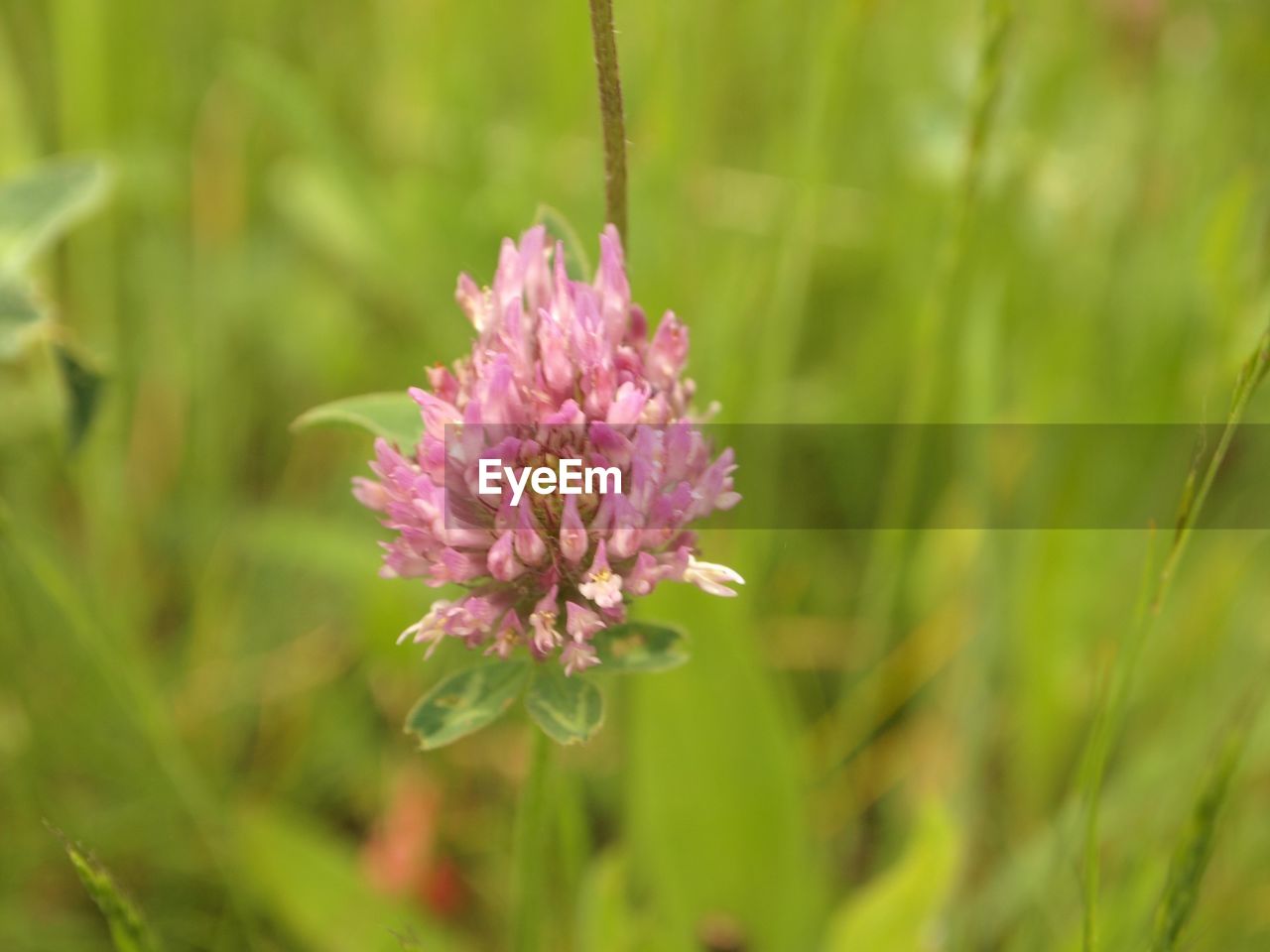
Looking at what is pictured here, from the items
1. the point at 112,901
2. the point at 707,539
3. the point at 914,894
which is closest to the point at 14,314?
the point at 112,901

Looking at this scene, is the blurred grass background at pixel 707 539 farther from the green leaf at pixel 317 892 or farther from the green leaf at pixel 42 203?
the green leaf at pixel 42 203

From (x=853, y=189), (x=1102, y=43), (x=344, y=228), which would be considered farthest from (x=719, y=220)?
(x=1102, y=43)

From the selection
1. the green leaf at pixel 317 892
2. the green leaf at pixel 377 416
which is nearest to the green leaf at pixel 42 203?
the green leaf at pixel 377 416

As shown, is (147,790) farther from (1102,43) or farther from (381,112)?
(1102,43)

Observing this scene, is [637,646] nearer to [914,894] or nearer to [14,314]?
[914,894]

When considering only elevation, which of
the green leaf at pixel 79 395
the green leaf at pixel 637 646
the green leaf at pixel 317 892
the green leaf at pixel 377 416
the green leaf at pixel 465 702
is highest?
the green leaf at pixel 377 416
